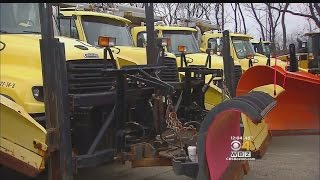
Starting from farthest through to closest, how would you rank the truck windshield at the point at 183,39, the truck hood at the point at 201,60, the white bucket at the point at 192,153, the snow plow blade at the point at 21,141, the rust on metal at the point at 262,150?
the truck windshield at the point at 183,39, the truck hood at the point at 201,60, the rust on metal at the point at 262,150, the white bucket at the point at 192,153, the snow plow blade at the point at 21,141

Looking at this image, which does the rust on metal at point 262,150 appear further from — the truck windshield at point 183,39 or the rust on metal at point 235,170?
the truck windshield at point 183,39

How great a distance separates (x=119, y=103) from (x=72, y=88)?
518mm

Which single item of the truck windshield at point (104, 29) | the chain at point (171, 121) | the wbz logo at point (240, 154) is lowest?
the wbz logo at point (240, 154)

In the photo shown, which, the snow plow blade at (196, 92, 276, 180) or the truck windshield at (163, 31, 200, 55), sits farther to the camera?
the truck windshield at (163, 31, 200, 55)

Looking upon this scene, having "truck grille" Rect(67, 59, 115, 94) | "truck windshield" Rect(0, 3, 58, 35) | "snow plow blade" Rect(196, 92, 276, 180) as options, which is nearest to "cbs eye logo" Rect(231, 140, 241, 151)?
"snow plow blade" Rect(196, 92, 276, 180)

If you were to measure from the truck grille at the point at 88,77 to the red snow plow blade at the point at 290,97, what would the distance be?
2.23m

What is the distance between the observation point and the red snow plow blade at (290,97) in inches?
264

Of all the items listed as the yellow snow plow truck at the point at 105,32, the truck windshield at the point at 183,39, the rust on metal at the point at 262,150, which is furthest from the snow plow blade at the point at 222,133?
the truck windshield at the point at 183,39

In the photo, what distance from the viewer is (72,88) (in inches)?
199

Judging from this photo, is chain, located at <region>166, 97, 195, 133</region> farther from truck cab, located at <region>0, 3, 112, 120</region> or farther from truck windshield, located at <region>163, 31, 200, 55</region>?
truck windshield, located at <region>163, 31, 200, 55</region>

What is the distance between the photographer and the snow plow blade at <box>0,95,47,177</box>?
4.21 meters

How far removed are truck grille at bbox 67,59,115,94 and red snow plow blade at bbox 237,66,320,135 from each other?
2234mm

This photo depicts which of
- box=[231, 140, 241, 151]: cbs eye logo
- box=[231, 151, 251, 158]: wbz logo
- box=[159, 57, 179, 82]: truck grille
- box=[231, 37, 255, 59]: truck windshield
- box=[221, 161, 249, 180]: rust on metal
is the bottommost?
box=[221, 161, 249, 180]: rust on metal

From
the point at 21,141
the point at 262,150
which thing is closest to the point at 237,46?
the point at 262,150
